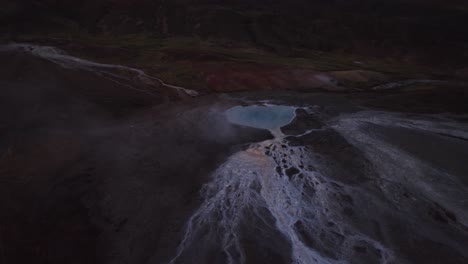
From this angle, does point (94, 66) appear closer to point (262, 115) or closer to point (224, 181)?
point (262, 115)

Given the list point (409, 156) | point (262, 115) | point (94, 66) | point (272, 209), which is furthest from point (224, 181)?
point (94, 66)

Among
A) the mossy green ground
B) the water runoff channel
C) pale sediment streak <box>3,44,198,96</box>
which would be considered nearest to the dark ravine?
the water runoff channel

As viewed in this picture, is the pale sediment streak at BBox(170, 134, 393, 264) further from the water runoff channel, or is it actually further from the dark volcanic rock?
the dark volcanic rock

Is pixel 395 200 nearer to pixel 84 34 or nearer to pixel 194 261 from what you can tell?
pixel 194 261

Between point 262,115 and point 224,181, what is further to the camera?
point 262,115

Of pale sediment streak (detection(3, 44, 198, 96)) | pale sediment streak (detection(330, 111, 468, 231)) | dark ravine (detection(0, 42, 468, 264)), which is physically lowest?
pale sediment streak (detection(3, 44, 198, 96))

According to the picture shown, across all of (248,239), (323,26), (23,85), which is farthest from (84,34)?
(248,239)

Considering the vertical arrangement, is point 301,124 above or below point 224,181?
above
